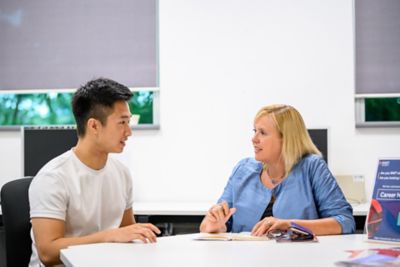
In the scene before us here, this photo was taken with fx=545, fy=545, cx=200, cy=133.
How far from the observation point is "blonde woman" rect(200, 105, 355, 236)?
2.27m

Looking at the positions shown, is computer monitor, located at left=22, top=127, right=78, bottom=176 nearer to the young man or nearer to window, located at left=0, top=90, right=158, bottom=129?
window, located at left=0, top=90, right=158, bottom=129

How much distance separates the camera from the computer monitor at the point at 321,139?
136 inches

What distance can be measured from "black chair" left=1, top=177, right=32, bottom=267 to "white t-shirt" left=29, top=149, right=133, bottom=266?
0.20 ft

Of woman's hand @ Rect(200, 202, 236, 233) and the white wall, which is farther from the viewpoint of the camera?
the white wall

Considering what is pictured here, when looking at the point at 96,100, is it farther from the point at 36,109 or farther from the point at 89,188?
the point at 36,109

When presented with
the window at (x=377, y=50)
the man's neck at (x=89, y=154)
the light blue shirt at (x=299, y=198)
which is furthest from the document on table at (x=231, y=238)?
the window at (x=377, y=50)

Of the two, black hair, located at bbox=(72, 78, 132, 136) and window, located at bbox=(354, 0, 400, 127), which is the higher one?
window, located at bbox=(354, 0, 400, 127)

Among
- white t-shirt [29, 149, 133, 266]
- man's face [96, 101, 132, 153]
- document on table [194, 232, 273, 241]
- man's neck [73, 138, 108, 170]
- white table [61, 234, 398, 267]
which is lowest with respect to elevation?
document on table [194, 232, 273, 241]

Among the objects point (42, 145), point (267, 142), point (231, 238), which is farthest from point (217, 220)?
point (42, 145)

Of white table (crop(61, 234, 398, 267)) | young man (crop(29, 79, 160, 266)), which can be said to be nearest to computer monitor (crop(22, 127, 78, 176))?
young man (crop(29, 79, 160, 266))

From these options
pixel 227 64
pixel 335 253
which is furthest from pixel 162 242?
pixel 227 64

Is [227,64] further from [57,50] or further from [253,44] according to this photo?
[57,50]

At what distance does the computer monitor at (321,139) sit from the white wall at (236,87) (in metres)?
0.19

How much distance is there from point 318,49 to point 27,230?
7.64 feet
